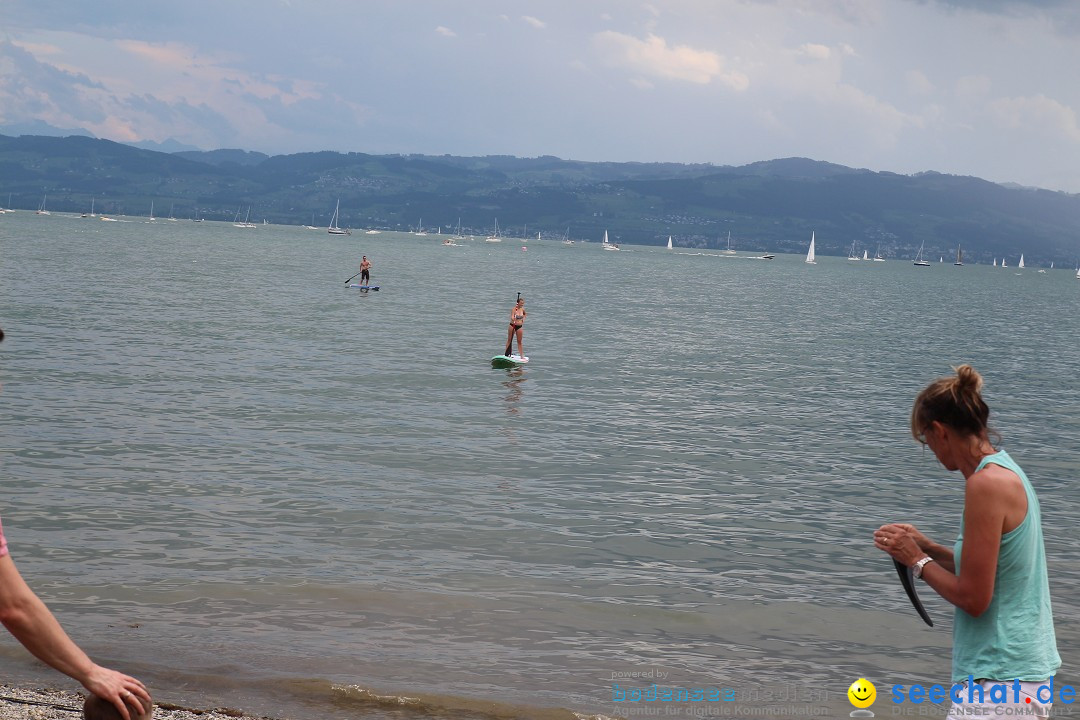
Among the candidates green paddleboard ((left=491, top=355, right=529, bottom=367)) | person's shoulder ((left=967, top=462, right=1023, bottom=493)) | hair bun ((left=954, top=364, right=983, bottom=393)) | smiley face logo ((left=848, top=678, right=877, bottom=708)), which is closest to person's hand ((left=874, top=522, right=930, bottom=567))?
person's shoulder ((left=967, top=462, right=1023, bottom=493))

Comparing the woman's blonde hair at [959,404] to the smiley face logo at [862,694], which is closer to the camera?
the woman's blonde hair at [959,404]

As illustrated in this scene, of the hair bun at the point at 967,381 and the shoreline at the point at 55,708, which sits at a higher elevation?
the hair bun at the point at 967,381

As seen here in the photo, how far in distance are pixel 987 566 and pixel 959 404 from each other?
65cm

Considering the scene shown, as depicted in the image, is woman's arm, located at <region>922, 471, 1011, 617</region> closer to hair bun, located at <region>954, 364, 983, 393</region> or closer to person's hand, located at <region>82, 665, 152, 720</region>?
hair bun, located at <region>954, 364, 983, 393</region>

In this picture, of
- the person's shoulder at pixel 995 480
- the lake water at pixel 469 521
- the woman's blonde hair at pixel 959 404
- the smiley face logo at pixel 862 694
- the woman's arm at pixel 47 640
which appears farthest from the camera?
the lake water at pixel 469 521

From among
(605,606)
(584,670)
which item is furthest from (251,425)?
(584,670)

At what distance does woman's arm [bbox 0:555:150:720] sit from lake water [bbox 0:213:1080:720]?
510 centimetres

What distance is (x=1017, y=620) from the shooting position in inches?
179

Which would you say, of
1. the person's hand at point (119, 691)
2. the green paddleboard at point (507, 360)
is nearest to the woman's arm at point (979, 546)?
the person's hand at point (119, 691)

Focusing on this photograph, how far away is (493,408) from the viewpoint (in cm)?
2530

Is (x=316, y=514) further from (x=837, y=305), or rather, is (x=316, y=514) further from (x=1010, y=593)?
(x=837, y=305)

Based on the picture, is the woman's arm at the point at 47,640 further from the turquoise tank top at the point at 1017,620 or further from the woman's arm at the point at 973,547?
the turquoise tank top at the point at 1017,620

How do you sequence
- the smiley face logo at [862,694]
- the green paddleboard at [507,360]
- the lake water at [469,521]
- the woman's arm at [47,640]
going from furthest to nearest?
the green paddleboard at [507,360], the lake water at [469,521], the smiley face logo at [862,694], the woman's arm at [47,640]

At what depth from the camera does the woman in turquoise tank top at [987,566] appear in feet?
14.2
